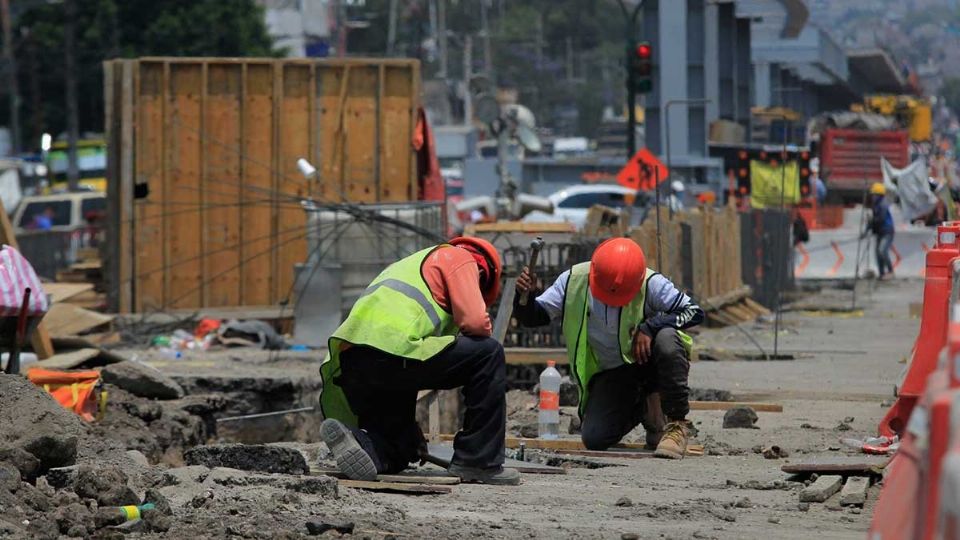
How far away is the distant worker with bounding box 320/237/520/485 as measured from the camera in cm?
878

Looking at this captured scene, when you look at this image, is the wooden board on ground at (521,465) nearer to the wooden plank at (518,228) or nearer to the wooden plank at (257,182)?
the wooden plank at (518,228)

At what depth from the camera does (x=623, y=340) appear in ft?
35.0

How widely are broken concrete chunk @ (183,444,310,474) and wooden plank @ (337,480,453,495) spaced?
15.5 inches

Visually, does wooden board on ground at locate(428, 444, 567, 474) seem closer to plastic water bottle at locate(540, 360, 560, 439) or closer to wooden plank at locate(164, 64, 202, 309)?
plastic water bottle at locate(540, 360, 560, 439)

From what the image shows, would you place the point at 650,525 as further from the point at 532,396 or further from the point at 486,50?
the point at 486,50

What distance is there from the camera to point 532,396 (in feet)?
47.3

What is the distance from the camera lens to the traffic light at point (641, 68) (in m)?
33.3

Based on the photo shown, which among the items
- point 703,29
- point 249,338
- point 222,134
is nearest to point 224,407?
point 249,338

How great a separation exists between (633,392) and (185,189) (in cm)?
1180

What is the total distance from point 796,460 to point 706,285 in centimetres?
1184

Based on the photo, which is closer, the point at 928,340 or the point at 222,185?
the point at 928,340

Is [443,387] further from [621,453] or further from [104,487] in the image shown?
[621,453]

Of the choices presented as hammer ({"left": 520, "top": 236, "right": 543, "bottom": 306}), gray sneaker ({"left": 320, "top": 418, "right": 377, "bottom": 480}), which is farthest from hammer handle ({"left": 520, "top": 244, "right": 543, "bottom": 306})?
gray sneaker ({"left": 320, "top": 418, "right": 377, "bottom": 480})

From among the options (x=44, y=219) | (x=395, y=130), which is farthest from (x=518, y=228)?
(x=44, y=219)
